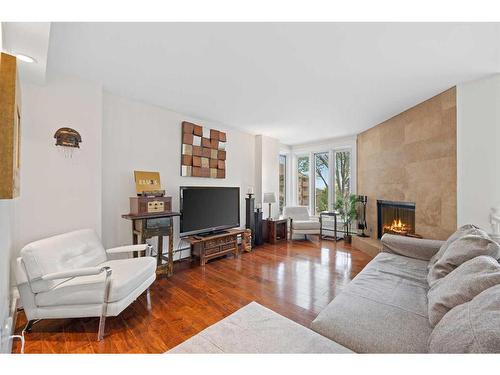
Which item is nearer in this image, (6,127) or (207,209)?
(6,127)

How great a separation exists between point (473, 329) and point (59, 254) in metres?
2.73

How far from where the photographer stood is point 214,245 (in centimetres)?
353

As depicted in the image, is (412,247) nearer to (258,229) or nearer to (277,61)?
(277,61)

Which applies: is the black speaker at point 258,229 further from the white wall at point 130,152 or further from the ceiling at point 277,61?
the ceiling at point 277,61

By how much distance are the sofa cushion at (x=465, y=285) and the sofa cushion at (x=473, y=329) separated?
16 centimetres

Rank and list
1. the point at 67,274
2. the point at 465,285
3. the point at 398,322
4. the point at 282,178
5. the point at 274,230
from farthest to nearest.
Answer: the point at 282,178 → the point at 274,230 → the point at 67,274 → the point at 398,322 → the point at 465,285

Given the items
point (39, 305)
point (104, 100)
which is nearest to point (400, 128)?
point (104, 100)

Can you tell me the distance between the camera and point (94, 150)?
2473 mm

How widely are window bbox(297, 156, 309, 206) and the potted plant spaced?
1060 millimetres

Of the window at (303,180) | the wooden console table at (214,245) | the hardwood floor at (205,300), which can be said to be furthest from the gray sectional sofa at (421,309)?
the window at (303,180)

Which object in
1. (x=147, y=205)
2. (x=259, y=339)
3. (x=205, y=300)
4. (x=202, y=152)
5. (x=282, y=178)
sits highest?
(x=202, y=152)

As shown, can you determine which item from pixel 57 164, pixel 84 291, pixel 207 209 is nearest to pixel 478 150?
pixel 207 209

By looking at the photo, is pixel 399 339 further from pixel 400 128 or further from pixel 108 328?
pixel 400 128

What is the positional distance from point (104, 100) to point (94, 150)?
2.51ft
